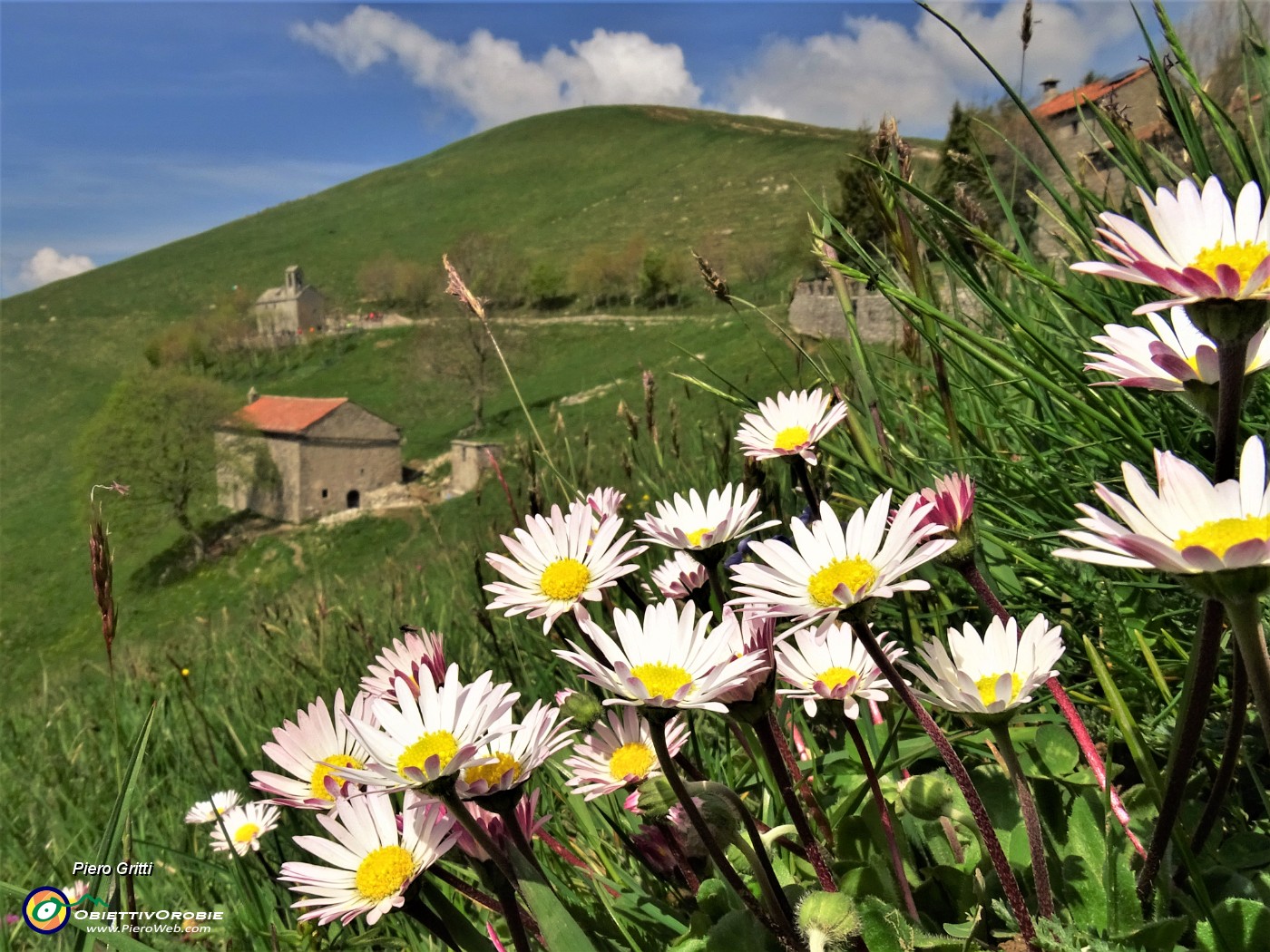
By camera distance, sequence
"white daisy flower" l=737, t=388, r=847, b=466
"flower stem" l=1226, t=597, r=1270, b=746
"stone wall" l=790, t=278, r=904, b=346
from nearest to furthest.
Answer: "flower stem" l=1226, t=597, r=1270, b=746 → "white daisy flower" l=737, t=388, r=847, b=466 → "stone wall" l=790, t=278, r=904, b=346

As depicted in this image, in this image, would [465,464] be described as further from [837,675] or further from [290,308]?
[837,675]

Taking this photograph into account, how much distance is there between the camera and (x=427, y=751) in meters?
0.91

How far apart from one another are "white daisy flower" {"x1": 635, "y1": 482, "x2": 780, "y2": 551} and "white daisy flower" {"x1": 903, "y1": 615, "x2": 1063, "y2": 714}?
11.6 inches

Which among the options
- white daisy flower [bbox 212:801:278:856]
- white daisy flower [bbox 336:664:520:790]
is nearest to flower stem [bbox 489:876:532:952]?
white daisy flower [bbox 336:664:520:790]

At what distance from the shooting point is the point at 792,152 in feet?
289

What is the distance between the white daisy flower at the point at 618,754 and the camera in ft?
4.02

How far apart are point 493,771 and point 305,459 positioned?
169 ft

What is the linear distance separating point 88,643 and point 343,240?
65.6 m

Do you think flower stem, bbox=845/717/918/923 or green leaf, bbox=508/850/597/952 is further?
flower stem, bbox=845/717/918/923

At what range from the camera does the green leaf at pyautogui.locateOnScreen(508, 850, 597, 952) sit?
0.88m

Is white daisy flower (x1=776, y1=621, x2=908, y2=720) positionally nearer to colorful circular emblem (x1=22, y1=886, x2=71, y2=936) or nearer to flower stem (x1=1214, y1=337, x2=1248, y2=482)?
flower stem (x1=1214, y1=337, x2=1248, y2=482)

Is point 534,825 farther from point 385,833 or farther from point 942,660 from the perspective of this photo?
point 942,660

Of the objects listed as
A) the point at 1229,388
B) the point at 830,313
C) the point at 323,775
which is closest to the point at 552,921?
the point at 323,775

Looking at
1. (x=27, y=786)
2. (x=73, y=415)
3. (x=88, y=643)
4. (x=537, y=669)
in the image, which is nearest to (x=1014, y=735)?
(x=537, y=669)
